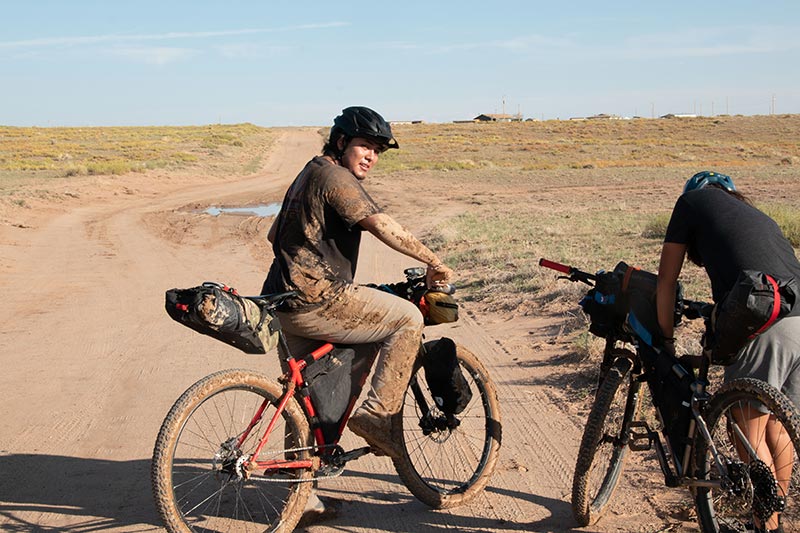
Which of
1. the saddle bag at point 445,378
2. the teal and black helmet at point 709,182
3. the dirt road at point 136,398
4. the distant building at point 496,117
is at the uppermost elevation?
the distant building at point 496,117

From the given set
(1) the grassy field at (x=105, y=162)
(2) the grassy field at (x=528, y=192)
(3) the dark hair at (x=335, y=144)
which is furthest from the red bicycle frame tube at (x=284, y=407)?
(1) the grassy field at (x=105, y=162)

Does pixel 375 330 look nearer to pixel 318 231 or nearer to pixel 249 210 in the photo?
pixel 318 231

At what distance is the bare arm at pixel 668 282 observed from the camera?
3.68m

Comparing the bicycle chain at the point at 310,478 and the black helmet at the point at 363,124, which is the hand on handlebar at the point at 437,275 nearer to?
the black helmet at the point at 363,124

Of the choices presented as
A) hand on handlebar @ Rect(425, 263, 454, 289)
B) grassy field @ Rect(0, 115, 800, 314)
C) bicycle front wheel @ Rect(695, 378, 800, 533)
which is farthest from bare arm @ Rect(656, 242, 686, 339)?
grassy field @ Rect(0, 115, 800, 314)

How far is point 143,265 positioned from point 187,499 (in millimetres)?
9889

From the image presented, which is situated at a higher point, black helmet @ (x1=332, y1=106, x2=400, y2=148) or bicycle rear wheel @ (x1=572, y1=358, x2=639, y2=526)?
black helmet @ (x1=332, y1=106, x2=400, y2=148)

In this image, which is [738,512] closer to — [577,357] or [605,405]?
[605,405]

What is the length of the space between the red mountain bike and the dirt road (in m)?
0.23

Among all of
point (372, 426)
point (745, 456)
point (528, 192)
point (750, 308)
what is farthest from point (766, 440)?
point (528, 192)

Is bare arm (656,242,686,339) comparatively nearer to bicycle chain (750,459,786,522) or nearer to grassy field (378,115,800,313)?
bicycle chain (750,459,786,522)

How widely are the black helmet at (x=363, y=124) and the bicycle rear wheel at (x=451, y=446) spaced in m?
1.18

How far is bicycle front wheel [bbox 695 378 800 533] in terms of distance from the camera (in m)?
3.11

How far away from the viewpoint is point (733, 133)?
82.2 meters
